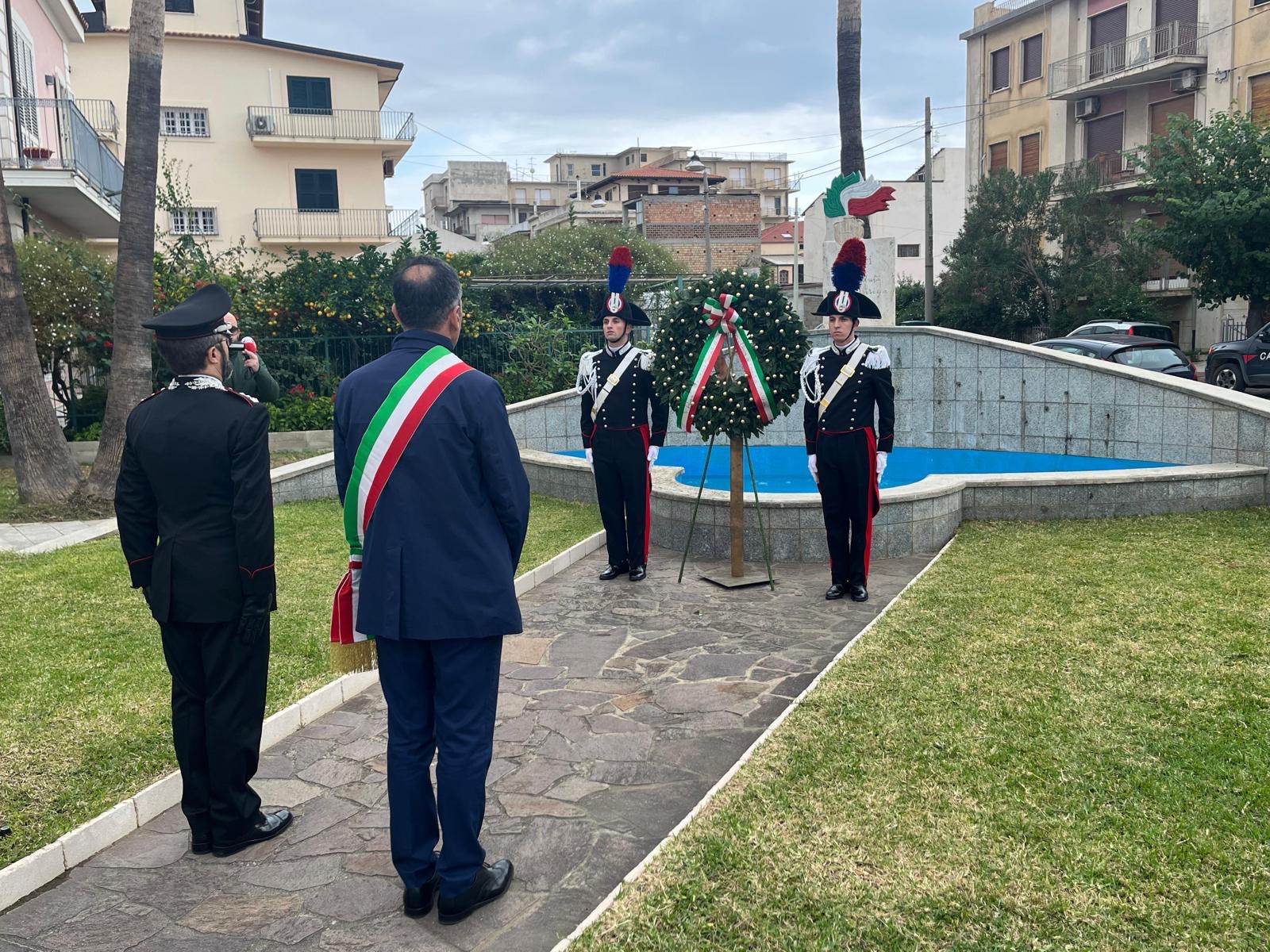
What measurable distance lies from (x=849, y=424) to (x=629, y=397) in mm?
1819

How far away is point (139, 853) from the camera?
4281 mm

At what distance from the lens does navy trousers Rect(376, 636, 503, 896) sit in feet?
12.0

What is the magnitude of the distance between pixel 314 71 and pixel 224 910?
139 ft

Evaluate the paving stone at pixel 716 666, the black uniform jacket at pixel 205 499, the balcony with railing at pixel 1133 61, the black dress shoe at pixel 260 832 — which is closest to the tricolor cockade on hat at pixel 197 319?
the black uniform jacket at pixel 205 499

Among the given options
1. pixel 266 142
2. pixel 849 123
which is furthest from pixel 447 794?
pixel 266 142

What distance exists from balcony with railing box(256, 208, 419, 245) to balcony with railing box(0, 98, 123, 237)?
1921cm

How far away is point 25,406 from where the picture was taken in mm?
11984

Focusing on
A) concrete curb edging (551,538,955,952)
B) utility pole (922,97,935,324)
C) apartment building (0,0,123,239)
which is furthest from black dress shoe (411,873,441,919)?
utility pole (922,97,935,324)

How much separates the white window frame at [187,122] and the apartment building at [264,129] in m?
0.03

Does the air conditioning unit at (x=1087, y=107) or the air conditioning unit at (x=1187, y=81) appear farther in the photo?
the air conditioning unit at (x=1087, y=107)

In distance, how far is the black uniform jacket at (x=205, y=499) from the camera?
410 centimetres

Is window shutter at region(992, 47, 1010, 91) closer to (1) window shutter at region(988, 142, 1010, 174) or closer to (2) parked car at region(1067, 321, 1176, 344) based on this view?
(1) window shutter at region(988, 142, 1010, 174)

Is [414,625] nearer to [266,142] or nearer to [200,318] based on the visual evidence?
[200,318]

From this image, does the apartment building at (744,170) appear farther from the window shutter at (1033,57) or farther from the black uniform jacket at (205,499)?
the black uniform jacket at (205,499)
